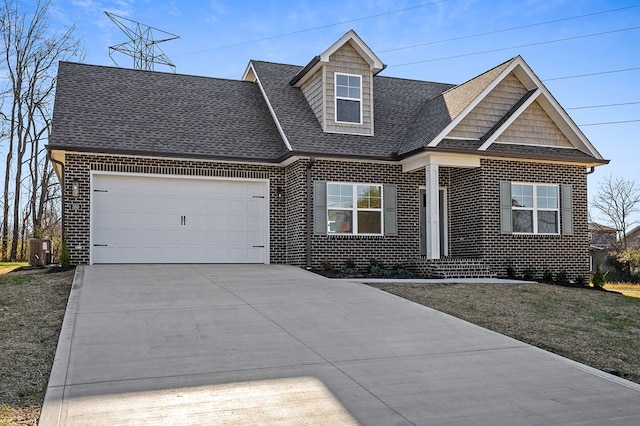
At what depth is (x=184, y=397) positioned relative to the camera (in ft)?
18.1

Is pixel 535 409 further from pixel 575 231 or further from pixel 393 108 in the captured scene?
pixel 393 108

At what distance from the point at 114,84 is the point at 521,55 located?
453 inches

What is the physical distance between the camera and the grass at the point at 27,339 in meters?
5.51

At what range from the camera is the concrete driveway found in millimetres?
5297

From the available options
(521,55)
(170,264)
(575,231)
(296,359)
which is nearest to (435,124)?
(521,55)

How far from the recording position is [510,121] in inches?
645

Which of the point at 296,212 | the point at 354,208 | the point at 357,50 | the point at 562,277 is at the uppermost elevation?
the point at 357,50

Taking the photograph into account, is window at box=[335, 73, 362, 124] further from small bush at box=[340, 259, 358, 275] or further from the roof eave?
small bush at box=[340, 259, 358, 275]

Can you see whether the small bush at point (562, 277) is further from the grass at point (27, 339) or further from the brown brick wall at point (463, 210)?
the grass at point (27, 339)

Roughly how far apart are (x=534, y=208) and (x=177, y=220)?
9.60m

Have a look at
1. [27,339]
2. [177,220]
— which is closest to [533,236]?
[177,220]

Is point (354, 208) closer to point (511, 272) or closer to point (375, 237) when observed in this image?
point (375, 237)

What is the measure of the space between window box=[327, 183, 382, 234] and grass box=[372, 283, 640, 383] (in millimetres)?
3475

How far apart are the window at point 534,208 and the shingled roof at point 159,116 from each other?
6.47 meters
